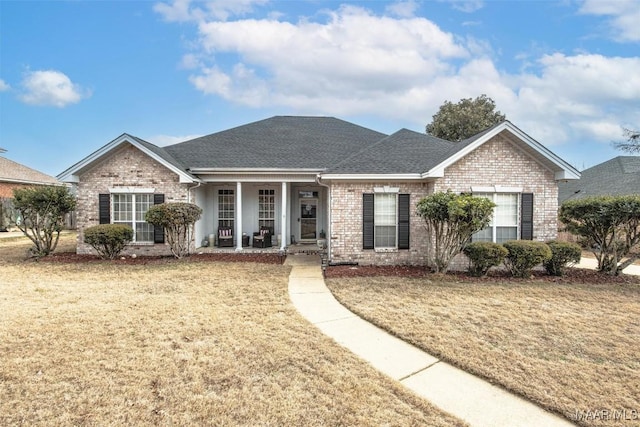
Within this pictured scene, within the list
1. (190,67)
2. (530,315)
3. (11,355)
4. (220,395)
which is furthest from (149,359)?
(190,67)

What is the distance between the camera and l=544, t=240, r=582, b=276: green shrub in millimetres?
9609

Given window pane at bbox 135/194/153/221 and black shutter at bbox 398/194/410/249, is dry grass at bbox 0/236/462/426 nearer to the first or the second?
black shutter at bbox 398/194/410/249

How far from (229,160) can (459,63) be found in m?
15.3

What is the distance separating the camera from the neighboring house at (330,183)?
409 inches

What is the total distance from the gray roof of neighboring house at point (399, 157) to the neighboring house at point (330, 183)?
0.04 meters

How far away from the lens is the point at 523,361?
4273mm

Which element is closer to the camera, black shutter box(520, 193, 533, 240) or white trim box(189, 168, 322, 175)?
black shutter box(520, 193, 533, 240)

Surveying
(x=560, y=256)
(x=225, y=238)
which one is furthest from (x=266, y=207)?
(x=560, y=256)

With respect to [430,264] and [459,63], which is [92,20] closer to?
[430,264]

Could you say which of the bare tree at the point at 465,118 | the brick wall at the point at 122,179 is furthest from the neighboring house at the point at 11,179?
the bare tree at the point at 465,118

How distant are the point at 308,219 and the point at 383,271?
6.11 metres

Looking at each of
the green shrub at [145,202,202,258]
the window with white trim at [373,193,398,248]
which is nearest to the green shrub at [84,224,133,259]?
the green shrub at [145,202,202,258]

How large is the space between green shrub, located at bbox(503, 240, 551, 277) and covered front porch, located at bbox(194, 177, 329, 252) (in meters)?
7.52

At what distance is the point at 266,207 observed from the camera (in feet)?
49.1
